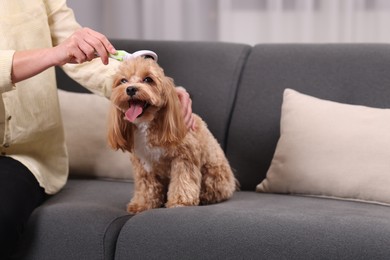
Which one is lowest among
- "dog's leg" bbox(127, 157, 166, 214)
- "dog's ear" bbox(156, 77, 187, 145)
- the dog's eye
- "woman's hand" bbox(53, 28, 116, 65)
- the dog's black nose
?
"dog's leg" bbox(127, 157, 166, 214)

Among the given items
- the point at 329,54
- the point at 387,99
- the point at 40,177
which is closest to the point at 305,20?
the point at 329,54

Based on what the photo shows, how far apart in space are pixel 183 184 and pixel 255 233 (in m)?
0.29

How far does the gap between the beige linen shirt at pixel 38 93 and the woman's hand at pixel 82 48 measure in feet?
1.02

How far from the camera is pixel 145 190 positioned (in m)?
2.04

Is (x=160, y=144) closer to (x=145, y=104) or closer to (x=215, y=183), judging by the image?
(x=145, y=104)

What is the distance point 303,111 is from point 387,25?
0.81m

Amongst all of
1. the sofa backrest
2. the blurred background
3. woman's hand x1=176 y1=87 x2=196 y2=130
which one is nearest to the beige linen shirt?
woman's hand x1=176 y1=87 x2=196 y2=130

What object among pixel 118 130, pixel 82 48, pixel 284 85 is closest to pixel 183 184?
pixel 118 130

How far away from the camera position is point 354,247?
168 centimetres

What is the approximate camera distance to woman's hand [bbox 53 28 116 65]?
5.72ft

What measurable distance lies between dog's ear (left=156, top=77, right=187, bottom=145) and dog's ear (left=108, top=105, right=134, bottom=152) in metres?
0.10

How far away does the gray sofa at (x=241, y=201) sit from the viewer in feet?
5.75

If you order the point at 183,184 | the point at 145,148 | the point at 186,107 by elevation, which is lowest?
the point at 183,184

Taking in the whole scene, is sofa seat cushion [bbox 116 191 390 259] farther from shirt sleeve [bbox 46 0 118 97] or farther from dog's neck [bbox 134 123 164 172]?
shirt sleeve [bbox 46 0 118 97]
